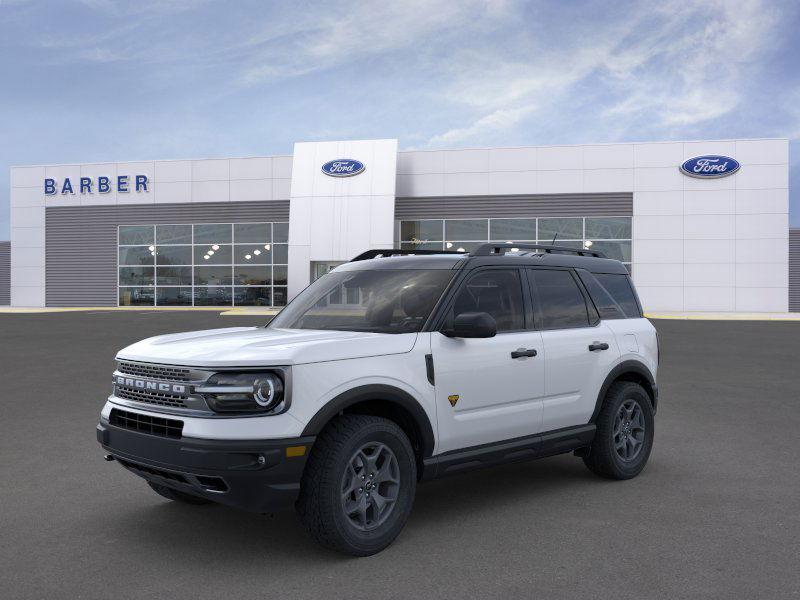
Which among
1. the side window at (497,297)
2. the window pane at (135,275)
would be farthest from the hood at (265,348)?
the window pane at (135,275)

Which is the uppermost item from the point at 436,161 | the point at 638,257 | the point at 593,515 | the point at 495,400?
the point at 436,161

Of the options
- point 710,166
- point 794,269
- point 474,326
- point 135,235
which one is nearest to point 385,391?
point 474,326

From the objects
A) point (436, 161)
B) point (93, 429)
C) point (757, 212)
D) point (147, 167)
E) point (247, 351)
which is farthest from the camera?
point (147, 167)

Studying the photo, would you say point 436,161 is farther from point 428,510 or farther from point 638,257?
point 428,510

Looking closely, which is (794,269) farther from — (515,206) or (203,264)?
(203,264)

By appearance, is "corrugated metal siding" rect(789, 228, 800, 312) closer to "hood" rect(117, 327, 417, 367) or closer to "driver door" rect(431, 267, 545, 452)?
"driver door" rect(431, 267, 545, 452)

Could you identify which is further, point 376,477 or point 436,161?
point 436,161

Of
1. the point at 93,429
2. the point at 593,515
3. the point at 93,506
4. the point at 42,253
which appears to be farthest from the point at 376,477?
the point at 42,253

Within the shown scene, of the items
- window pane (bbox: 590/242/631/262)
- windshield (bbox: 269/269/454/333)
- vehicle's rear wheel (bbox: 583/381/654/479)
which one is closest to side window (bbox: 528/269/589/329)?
vehicle's rear wheel (bbox: 583/381/654/479)

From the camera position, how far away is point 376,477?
446cm

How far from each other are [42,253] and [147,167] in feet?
27.5

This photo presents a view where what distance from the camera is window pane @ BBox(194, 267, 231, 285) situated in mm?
41688

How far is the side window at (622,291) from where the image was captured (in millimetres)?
6543

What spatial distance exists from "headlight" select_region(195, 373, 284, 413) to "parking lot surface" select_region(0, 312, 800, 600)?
0.93 meters
